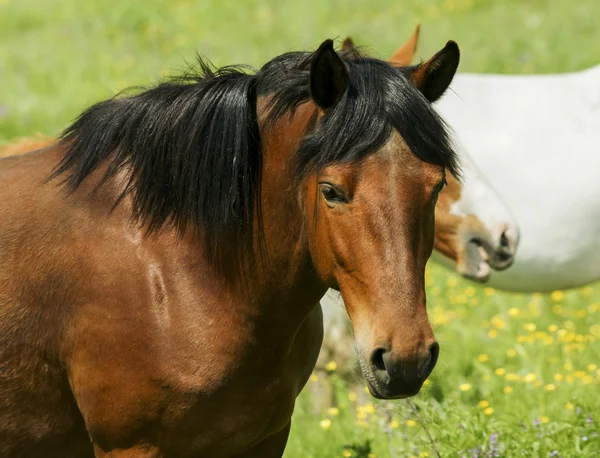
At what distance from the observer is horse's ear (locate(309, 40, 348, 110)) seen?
2.75 m

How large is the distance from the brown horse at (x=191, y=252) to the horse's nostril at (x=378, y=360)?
0.15 metres

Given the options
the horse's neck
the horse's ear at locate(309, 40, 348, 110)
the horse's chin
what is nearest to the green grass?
the horse's chin

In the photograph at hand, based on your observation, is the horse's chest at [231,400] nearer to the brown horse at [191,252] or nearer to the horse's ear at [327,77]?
the brown horse at [191,252]

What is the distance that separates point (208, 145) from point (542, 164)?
3196 millimetres

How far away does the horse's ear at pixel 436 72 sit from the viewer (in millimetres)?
2926

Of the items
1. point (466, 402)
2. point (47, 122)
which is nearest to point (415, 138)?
point (466, 402)

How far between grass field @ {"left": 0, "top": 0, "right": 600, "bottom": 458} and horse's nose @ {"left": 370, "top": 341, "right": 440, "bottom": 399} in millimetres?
1218

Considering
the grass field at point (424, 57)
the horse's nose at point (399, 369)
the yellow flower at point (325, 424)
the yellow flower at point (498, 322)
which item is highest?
the horse's nose at point (399, 369)

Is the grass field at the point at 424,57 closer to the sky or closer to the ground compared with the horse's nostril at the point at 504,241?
closer to the ground

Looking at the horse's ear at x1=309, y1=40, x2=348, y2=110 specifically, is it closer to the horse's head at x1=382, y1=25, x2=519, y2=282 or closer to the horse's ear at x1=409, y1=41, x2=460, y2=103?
the horse's ear at x1=409, y1=41, x2=460, y2=103

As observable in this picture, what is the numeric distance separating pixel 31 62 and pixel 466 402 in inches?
339

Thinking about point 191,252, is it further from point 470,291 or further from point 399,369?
point 470,291

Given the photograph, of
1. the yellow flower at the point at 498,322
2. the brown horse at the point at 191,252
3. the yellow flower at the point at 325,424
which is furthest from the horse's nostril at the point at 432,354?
the yellow flower at the point at 498,322

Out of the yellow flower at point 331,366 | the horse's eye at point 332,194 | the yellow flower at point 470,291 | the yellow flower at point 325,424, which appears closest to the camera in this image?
the horse's eye at point 332,194
